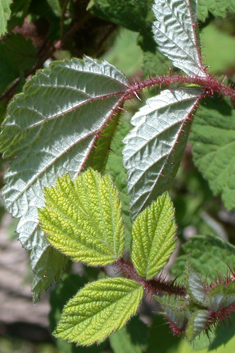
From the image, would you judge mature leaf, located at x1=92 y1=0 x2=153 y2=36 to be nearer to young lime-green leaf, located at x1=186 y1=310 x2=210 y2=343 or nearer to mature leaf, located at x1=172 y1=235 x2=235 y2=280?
mature leaf, located at x1=172 y1=235 x2=235 y2=280

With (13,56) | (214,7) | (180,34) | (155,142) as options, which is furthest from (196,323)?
(13,56)

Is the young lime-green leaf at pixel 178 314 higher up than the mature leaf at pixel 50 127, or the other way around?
the mature leaf at pixel 50 127

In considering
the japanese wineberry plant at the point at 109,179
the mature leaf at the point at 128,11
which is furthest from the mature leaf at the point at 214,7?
the mature leaf at the point at 128,11

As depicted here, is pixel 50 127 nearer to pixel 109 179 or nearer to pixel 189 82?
pixel 109 179

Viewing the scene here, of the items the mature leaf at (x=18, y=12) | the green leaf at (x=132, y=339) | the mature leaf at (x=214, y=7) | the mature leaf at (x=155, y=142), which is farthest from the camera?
the green leaf at (x=132, y=339)

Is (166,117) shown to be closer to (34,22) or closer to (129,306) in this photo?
(129,306)

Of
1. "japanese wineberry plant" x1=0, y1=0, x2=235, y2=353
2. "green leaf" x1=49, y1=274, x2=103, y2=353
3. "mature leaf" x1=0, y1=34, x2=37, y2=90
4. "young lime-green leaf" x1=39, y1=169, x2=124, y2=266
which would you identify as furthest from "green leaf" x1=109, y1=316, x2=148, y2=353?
"mature leaf" x1=0, y1=34, x2=37, y2=90

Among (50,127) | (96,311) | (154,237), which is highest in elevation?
(50,127)

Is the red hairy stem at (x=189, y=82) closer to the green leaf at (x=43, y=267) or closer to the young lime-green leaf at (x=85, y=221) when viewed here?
the young lime-green leaf at (x=85, y=221)
